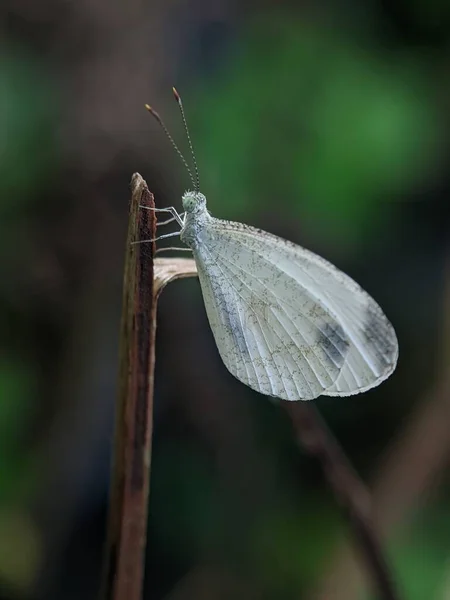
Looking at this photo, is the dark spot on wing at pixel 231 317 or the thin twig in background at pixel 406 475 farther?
the thin twig in background at pixel 406 475

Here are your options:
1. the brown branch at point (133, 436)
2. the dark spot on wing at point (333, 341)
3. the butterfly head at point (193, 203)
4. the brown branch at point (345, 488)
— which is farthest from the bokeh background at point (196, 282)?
the brown branch at point (133, 436)

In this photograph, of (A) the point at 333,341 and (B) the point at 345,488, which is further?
(A) the point at 333,341

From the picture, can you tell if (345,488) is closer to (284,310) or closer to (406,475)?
(284,310)

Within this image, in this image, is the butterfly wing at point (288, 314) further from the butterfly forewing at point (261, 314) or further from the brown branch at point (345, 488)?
the brown branch at point (345, 488)

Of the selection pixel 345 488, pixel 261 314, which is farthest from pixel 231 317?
pixel 345 488

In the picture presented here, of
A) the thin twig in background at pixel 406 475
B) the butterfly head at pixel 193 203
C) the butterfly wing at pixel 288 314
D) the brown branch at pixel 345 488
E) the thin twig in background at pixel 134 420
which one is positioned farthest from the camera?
the thin twig in background at pixel 406 475

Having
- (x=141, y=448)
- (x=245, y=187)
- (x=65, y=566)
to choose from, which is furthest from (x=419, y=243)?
(x=141, y=448)
